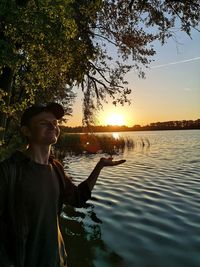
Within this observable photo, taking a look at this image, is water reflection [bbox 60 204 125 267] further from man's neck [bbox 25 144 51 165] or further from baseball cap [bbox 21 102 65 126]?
baseball cap [bbox 21 102 65 126]

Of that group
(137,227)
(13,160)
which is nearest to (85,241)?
(137,227)

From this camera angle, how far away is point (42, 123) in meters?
3.77

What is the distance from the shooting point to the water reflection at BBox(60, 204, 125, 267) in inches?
353

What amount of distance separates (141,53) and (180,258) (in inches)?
430

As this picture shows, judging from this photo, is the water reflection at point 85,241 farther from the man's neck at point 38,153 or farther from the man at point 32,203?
the man's neck at point 38,153

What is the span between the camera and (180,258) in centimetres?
887

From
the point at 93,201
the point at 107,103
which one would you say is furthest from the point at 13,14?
the point at 107,103

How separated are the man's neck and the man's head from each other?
0.17 feet

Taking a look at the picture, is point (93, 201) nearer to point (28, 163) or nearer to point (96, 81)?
point (96, 81)

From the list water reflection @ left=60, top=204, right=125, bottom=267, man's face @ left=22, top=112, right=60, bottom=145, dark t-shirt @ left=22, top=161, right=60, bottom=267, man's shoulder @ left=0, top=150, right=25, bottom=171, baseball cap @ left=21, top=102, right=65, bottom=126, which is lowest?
water reflection @ left=60, top=204, right=125, bottom=267

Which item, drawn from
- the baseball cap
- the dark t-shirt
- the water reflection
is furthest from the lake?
the baseball cap

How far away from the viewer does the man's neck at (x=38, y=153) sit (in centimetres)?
366

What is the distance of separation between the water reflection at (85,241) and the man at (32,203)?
554 cm

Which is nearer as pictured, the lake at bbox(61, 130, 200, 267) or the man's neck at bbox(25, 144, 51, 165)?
the man's neck at bbox(25, 144, 51, 165)
